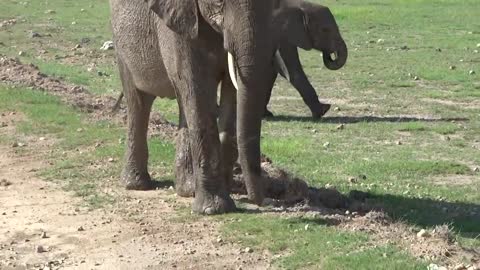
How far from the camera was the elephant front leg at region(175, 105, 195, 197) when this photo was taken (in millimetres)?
10062

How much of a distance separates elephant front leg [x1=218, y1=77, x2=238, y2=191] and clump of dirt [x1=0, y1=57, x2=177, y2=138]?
3.20 meters

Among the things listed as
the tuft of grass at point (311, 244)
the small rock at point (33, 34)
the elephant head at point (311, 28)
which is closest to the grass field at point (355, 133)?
the tuft of grass at point (311, 244)

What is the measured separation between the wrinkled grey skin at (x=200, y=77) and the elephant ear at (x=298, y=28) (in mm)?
5663

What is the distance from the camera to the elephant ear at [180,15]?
9055 mm

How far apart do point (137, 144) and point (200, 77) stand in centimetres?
188

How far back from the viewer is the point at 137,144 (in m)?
10.9

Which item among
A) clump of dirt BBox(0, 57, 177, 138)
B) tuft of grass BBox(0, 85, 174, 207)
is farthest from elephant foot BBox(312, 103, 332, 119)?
tuft of grass BBox(0, 85, 174, 207)

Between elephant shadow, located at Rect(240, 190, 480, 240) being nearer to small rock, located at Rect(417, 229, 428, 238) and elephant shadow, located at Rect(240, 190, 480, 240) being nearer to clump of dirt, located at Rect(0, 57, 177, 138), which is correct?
small rock, located at Rect(417, 229, 428, 238)

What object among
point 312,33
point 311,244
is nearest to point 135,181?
point 311,244

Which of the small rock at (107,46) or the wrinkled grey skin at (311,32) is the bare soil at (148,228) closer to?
the wrinkled grey skin at (311,32)

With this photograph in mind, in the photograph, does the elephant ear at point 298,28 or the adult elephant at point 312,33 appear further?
the elephant ear at point 298,28

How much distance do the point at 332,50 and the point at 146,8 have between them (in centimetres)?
633

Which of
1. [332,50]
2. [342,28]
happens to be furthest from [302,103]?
[342,28]

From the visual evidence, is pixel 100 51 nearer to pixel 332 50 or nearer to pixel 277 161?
pixel 332 50
